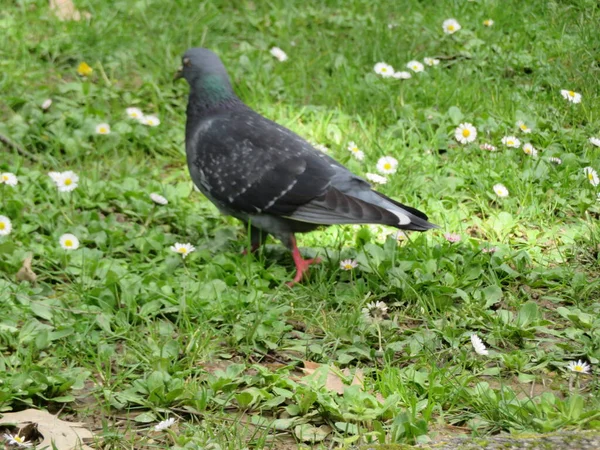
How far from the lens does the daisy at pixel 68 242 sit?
4457mm

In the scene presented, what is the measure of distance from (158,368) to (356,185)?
4.82 feet

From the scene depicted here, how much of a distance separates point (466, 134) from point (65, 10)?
3.29 metres

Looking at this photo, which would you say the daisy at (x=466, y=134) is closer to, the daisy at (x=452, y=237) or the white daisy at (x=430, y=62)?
the white daisy at (x=430, y=62)

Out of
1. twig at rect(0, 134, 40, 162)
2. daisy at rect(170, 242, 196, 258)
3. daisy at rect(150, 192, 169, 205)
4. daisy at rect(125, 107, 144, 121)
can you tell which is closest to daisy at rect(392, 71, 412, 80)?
daisy at rect(125, 107, 144, 121)

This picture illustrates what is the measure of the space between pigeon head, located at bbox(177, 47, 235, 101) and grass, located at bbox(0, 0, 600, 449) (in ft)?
2.06

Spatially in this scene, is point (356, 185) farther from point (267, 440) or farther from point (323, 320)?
point (267, 440)

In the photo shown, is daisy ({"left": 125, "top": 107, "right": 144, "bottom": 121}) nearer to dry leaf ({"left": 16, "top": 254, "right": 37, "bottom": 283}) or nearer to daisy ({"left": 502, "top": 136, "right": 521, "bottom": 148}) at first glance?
dry leaf ({"left": 16, "top": 254, "right": 37, "bottom": 283})

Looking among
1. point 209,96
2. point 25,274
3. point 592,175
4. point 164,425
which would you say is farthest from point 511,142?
point 164,425

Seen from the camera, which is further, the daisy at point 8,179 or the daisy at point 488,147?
the daisy at point 488,147

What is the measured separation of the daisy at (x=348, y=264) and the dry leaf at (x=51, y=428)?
1.50 meters

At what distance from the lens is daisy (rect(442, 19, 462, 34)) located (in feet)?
20.4

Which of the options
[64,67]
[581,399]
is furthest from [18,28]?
[581,399]

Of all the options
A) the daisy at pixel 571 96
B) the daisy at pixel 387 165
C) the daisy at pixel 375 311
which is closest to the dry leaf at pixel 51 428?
the daisy at pixel 375 311

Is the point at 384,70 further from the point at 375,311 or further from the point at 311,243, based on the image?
the point at 375,311
